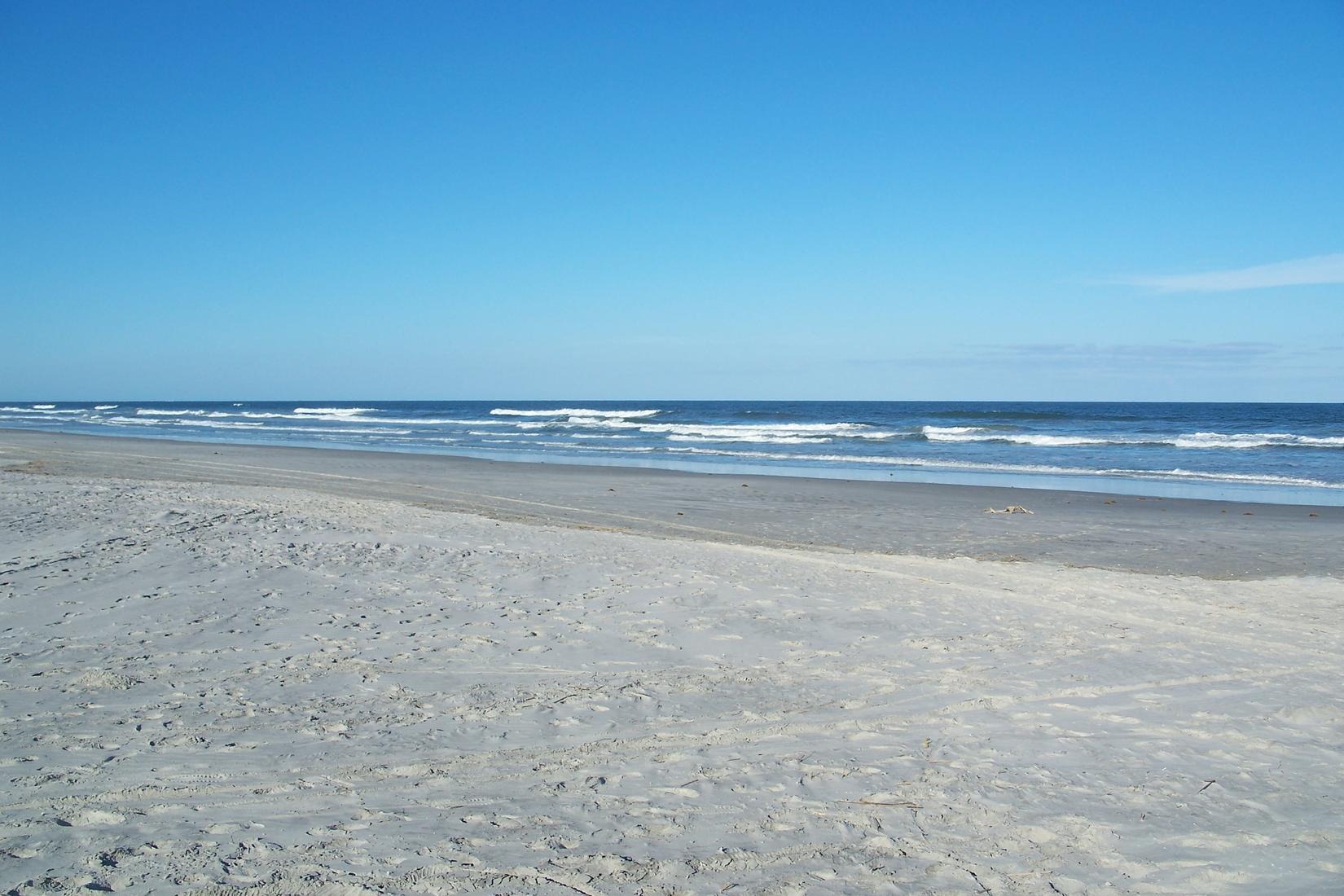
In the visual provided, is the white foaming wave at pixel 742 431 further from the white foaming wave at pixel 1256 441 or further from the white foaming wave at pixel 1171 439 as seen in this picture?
the white foaming wave at pixel 1256 441

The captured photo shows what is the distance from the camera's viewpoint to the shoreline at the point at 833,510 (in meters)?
11.3

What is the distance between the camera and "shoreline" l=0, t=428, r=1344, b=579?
447 inches

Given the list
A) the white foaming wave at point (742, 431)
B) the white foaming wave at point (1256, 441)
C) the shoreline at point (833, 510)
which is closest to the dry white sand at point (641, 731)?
the shoreline at point (833, 510)

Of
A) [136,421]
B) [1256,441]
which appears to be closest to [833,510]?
[1256,441]

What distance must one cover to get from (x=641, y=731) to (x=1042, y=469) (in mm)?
21583

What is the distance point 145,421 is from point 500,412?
947 inches

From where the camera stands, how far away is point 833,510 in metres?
15.4

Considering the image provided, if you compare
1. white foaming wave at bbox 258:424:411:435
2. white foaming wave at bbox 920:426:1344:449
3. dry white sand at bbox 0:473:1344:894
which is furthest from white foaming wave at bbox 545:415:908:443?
dry white sand at bbox 0:473:1344:894

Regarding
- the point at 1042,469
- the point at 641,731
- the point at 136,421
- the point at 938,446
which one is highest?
the point at 136,421

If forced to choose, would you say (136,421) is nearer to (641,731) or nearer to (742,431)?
(742,431)

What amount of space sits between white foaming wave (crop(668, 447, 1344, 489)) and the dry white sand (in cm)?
1412

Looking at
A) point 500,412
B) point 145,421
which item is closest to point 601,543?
point 145,421

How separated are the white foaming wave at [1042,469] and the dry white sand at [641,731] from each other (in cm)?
1412

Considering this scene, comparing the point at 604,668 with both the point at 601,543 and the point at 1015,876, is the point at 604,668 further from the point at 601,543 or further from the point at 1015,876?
the point at 601,543
